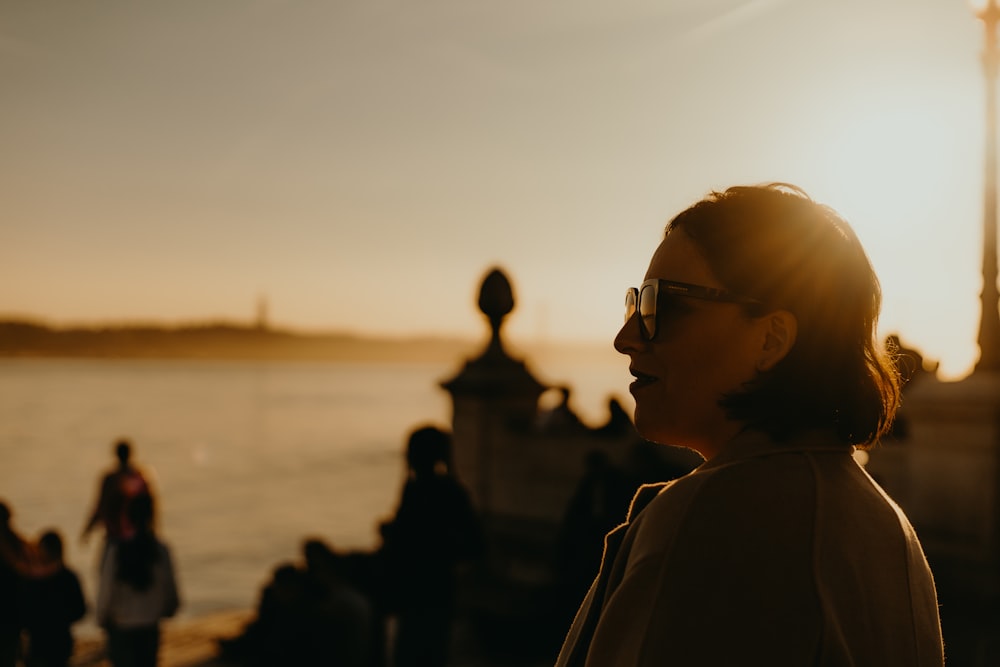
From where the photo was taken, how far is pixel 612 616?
129 centimetres

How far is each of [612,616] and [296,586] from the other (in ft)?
23.2

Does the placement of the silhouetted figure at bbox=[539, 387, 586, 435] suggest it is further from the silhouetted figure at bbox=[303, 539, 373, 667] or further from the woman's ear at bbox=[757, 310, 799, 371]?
the woman's ear at bbox=[757, 310, 799, 371]

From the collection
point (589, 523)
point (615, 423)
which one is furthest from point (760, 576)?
point (615, 423)

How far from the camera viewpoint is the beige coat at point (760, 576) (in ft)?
3.98

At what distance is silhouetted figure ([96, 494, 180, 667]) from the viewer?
824cm

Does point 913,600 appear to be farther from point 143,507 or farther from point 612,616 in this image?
point 143,507

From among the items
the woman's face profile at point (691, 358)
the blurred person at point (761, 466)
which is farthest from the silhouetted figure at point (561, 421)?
the woman's face profile at point (691, 358)

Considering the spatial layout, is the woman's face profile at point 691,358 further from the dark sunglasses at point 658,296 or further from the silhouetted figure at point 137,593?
the silhouetted figure at point 137,593

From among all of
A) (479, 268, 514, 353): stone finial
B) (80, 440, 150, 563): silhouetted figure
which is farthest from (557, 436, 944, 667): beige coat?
(479, 268, 514, 353): stone finial

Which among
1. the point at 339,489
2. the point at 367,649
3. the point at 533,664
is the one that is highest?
the point at 367,649

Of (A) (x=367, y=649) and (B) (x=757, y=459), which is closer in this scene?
(B) (x=757, y=459)

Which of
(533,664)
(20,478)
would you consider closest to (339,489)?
(20,478)

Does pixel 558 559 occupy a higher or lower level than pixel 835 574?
lower

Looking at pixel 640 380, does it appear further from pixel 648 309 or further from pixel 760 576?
pixel 760 576
